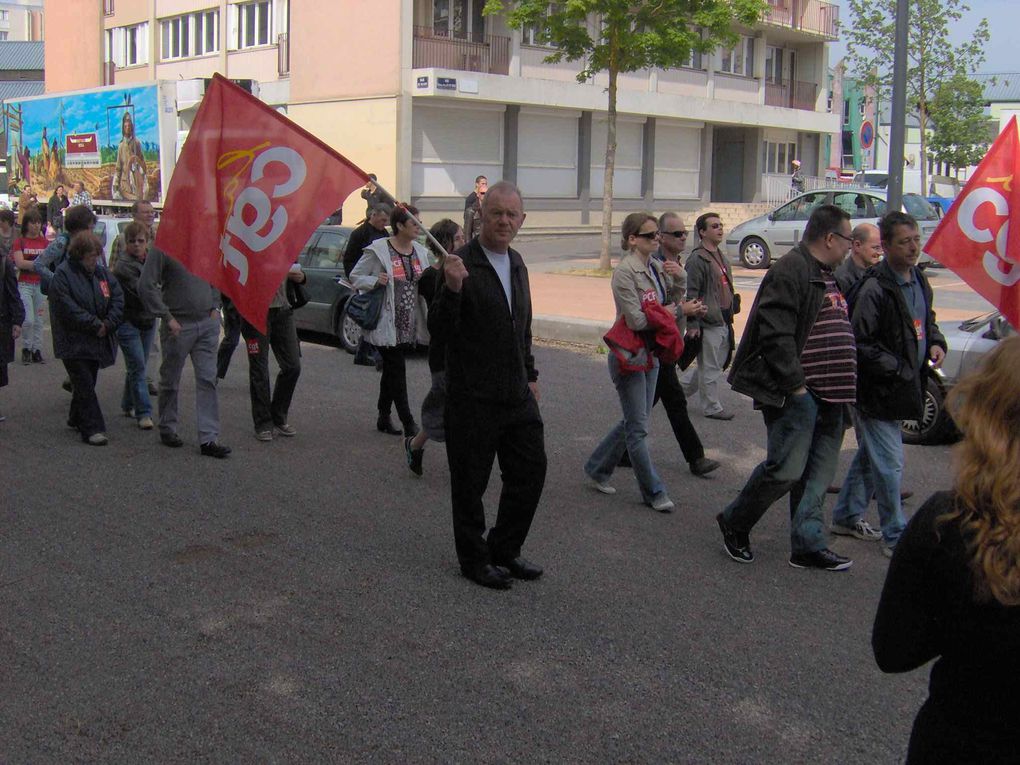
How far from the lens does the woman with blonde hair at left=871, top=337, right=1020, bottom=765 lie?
6.86ft

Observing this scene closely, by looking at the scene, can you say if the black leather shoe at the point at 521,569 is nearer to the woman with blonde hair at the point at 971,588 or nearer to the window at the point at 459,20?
the woman with blonde hair at the point at 971,588

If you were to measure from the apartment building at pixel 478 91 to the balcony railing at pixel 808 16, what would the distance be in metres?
0.08

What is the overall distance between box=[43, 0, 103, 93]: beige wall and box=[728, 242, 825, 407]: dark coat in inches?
1845

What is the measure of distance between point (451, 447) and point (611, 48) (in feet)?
61.7

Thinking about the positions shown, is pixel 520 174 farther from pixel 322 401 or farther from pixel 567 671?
pixel 567 671

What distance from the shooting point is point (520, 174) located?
117 feet

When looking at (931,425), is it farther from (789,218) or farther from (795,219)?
(789,218)

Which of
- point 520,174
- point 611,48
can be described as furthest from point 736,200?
point 611,48

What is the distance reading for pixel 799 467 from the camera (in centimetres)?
583

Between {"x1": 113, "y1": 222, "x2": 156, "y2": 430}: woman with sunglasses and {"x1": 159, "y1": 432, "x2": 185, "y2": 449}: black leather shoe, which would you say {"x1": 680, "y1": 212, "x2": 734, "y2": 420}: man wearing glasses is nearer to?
{"x1": 159, "y1": 432, "x2": 185, "y2": 449}: black leather shoe

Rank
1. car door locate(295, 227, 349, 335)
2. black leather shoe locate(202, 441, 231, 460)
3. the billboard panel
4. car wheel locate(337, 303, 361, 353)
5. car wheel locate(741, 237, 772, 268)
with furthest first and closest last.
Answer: the billboard panel < car wheel locate(741, 237, 772, 268) < car door locate(295, 227, 349, 335) < car wheel locate(337, 303, 361, 353) < black leather shoe locate(202, 441, 231, 460)

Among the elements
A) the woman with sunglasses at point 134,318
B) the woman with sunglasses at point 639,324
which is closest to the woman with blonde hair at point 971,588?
the woman with sunglasses at point 639,324

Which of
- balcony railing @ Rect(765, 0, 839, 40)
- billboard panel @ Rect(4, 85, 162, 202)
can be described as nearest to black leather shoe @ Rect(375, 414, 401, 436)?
billboard panel @ Rect(4, 85, 162, 202)

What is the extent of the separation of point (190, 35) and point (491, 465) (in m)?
40.8
